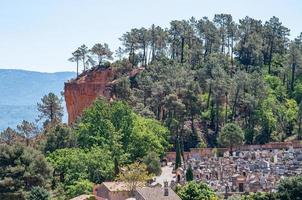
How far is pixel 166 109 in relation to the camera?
2810 inches

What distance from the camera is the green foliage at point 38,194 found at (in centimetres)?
4797

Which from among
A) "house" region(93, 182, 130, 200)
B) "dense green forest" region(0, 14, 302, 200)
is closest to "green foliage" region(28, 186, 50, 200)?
"dense green forest" region(0, 14, 302, 200)

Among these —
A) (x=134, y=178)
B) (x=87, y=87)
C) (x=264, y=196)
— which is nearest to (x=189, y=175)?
(x=134, y=178)

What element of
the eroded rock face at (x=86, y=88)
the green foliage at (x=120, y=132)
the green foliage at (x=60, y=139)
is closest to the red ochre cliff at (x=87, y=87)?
the eroded rock face at (x=86, y=88)

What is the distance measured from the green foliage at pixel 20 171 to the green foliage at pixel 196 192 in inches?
448

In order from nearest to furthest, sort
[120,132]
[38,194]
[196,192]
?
1. [196,192]
2. [38,194]
3. [120,132]

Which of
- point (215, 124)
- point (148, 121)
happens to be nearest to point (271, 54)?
point (215, 124)

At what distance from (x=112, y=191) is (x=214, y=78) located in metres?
27.1

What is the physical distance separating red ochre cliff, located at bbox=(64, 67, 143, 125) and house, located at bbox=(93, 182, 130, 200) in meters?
29.7

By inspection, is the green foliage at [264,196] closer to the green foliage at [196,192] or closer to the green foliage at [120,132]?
the green foliage at [196,192]

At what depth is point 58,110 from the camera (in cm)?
7631

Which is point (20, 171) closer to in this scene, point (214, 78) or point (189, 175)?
point (189, 175)

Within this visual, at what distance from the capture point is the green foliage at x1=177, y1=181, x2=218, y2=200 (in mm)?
45906

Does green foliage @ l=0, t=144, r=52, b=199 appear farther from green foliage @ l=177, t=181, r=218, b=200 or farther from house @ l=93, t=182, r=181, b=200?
green foliage @ l=177, t=181, r=218, b=200
